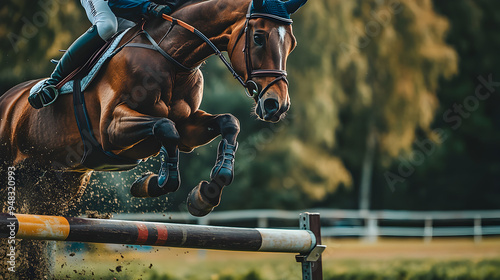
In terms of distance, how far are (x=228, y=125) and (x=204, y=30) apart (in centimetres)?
57

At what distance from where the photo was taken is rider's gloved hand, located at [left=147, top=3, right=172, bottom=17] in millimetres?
3959

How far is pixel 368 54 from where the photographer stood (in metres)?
15.5

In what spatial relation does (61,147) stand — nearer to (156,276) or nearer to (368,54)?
(156,276)

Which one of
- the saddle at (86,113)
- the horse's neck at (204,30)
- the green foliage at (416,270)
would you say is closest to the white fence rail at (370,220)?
the saddle at (86,113)

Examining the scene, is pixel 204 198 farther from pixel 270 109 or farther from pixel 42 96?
pixel 42 96

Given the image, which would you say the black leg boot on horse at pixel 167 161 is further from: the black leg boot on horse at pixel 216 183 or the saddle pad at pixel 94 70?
the saddle pad at pixel 94 70

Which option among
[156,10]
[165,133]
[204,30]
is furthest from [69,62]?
[165,133]

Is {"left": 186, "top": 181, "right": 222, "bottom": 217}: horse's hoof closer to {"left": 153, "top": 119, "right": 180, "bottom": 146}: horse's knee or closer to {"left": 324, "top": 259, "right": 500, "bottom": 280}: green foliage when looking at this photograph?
{"left": 153, "top": 119, "right": 180, "bottom": 146}: horse's knee

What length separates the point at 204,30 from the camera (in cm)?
390

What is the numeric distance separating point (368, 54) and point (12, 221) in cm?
1347

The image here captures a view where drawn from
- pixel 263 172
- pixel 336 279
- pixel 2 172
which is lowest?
pixel 336 279

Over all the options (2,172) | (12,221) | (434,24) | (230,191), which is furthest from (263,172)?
(12,221)

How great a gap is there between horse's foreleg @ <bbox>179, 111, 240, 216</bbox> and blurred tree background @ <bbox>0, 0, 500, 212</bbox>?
18.0 ft

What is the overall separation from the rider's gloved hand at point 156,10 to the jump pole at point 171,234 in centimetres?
131
